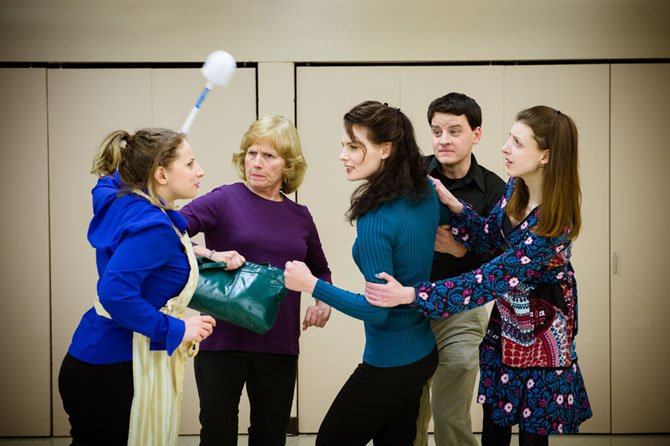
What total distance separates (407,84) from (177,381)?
2.31 meters

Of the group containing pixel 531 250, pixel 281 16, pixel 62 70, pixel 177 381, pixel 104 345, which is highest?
pixel 281 16

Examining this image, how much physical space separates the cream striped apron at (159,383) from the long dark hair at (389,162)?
0.56 metres

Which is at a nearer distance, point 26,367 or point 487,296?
point 487,296

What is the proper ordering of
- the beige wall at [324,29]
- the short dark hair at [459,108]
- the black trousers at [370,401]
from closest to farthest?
the black trousers at [370,401], the short dark hair at [459,108], the beige wall at [324,29]

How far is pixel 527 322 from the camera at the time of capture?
2121 mm

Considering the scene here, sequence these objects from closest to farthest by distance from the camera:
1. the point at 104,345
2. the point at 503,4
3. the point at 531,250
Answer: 1. the point at 104,345
2. the point at 531,250
3. the point at 503,4

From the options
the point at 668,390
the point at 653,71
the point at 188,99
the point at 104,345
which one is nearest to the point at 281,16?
the point at 188,99

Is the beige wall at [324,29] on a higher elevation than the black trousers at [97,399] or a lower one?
higher

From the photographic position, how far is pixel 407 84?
147 inches

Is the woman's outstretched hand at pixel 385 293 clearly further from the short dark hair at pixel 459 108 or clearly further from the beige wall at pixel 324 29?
the beige wall at pixel 324 29

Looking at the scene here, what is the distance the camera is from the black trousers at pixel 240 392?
90.1 inches

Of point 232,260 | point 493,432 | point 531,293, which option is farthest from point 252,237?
point 493,432

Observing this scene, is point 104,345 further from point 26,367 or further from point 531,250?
point 26,367

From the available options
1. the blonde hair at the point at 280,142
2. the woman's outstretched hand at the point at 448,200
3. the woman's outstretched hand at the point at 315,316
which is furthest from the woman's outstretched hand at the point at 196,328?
the woman's outstretched hand at the point at 448,200
